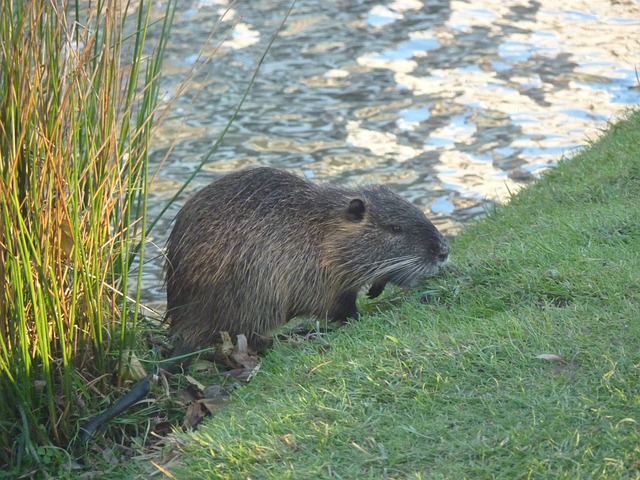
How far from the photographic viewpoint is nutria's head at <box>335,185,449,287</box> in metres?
4.43

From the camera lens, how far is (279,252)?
4258mm

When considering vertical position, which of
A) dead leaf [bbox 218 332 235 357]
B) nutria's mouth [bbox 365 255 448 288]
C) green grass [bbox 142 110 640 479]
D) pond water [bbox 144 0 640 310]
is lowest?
pond water [bbox 144 0 640 310]

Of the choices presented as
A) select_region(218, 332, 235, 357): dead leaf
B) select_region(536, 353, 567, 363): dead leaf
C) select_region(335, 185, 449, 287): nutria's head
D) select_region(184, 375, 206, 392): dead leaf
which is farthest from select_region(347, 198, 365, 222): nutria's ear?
select_region(536, 353, 567, 363): dead leaf

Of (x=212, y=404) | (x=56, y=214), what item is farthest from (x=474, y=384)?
(x=56, y=214)

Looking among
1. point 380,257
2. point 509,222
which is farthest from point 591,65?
point 380,257

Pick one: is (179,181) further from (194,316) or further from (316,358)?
(316,358)

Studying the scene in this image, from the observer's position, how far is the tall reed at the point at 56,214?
328cm

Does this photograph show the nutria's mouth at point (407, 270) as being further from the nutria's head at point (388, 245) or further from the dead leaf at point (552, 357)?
the dead leaf at point (552, 357)

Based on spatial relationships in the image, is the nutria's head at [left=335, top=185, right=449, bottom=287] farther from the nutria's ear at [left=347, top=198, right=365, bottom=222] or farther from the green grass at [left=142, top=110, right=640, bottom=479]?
the green grass at [left=142, top=110, right=640, bottom=479]

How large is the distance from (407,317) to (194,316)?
871 millimetres

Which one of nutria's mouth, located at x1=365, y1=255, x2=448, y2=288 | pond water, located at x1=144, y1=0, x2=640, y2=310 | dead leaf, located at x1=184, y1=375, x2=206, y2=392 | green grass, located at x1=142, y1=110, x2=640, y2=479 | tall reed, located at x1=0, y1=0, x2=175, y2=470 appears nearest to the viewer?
green grass, located at x1=142, y1=110, x2=640, y2=479

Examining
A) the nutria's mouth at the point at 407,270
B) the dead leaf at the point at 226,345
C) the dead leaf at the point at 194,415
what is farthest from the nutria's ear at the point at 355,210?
the dead leaf at the point at 194,415

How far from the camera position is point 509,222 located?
199 inches

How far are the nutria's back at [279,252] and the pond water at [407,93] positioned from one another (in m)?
1.77
